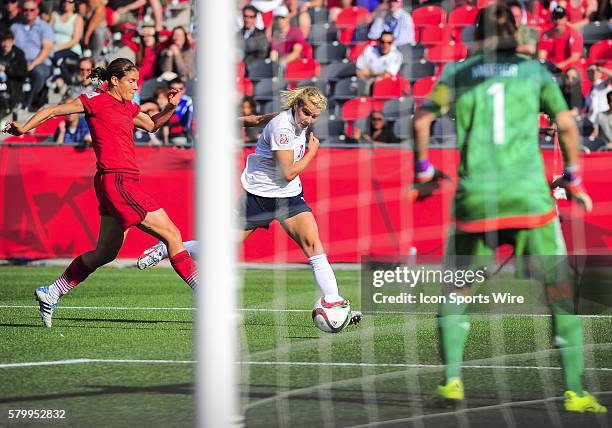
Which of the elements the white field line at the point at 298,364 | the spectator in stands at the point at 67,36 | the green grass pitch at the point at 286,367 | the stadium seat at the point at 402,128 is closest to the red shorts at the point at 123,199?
the green grass pitch at the point at 286,367

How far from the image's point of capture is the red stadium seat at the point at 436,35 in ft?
48.6

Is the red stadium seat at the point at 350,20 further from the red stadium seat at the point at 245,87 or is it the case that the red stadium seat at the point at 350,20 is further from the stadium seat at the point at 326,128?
the red stadium seat at the point at 245,87

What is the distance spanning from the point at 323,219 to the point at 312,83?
1.84m

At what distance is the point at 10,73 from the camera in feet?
55.5

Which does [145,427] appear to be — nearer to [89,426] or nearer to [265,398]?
[89,426]

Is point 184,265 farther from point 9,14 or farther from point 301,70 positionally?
point 9,14

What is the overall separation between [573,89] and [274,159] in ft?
18.3

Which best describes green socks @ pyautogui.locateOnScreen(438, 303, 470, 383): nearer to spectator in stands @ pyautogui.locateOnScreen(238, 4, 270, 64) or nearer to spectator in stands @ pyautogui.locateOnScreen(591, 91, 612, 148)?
spectator in stands @ pyautogui.locateOnScreen(591, 91, 612, 148)

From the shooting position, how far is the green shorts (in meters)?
5.72

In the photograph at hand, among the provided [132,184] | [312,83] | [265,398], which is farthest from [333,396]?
[312,83]

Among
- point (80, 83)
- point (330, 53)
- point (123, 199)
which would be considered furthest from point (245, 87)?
point (123, 199)

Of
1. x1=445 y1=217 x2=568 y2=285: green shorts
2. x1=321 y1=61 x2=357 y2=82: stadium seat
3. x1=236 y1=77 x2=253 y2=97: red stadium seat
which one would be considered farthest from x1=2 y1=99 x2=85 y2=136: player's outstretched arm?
x1=321 y1=61 x2=357 y2=82: stadium seat

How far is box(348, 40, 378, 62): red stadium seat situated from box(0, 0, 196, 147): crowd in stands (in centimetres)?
212

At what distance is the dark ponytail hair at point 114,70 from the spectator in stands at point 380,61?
6.42 meters
